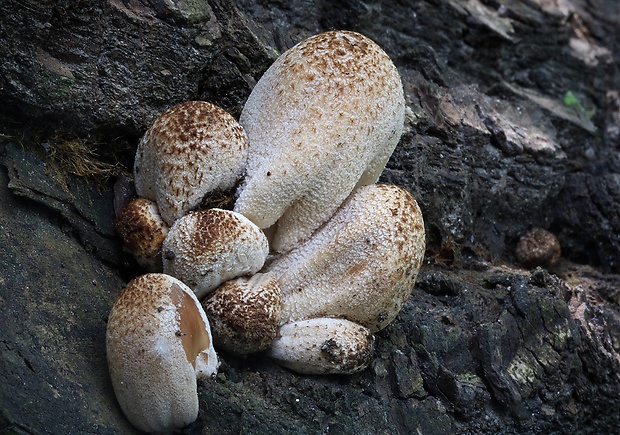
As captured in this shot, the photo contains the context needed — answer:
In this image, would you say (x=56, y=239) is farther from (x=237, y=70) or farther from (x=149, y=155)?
(x=237, y=70)

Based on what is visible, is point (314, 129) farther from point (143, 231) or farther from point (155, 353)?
point (155, 353)

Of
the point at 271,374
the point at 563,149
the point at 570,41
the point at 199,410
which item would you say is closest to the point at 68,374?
the point at 199,410

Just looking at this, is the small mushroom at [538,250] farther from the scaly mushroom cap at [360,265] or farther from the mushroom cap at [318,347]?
the mushroom cap at [318,347]

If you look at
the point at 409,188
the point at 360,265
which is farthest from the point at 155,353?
the point at 409,188

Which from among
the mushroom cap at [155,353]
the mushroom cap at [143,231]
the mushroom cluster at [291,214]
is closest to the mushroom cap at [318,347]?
the mushroom cluster at [291,214]

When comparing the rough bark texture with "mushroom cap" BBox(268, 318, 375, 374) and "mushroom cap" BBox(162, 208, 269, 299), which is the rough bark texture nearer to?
"mushroom cap" BBox(268, 318, 375, 374)
